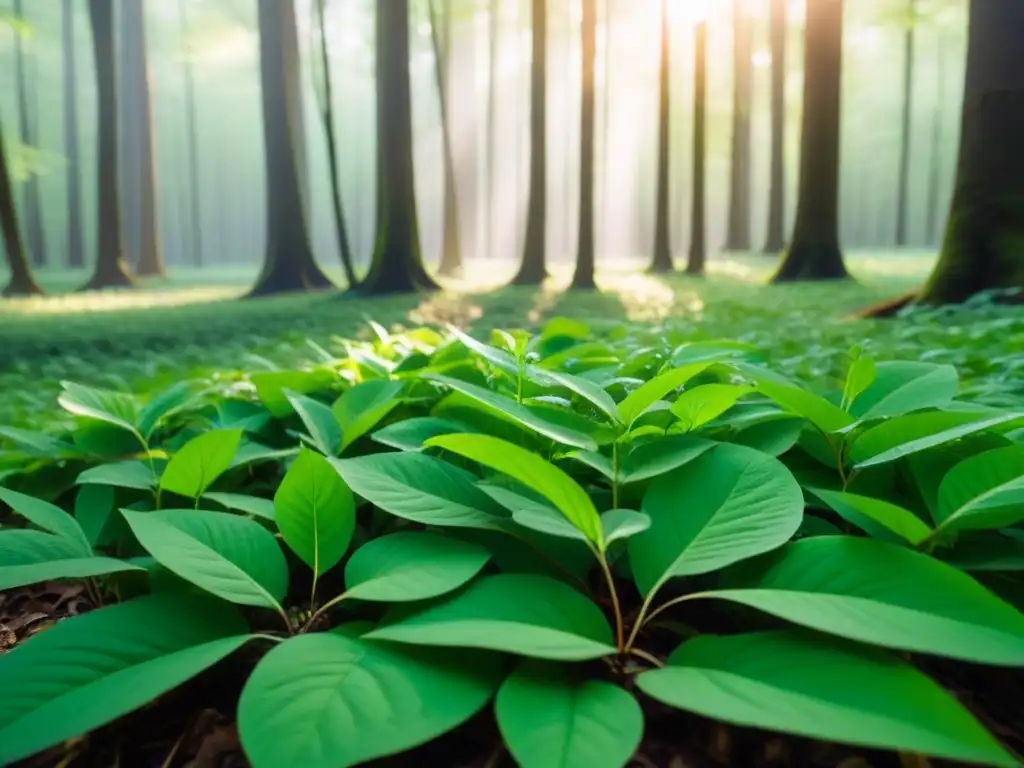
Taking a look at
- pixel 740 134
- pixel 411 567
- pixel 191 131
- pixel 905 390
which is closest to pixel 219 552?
pixel 411 567

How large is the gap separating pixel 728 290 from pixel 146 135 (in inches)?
467

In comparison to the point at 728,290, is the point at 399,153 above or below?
above

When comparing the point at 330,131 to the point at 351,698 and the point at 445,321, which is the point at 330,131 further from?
the point at 351,698

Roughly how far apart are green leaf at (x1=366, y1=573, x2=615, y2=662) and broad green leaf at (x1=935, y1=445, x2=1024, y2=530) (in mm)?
420

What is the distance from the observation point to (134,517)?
0.88 meters

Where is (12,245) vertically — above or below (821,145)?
below

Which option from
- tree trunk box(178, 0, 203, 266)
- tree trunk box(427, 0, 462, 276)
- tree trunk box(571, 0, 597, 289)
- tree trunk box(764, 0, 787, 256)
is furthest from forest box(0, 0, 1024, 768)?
tree trunk box(178, 0, 203, 266)

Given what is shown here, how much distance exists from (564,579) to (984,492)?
1.65 feet

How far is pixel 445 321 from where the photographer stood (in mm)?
6586

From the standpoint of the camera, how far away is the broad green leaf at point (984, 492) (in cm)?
79

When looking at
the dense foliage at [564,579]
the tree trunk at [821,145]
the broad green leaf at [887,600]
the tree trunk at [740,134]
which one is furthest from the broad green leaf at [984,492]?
the tree trunk at [740,134]

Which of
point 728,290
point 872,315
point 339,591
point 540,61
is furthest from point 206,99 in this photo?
point 339,591

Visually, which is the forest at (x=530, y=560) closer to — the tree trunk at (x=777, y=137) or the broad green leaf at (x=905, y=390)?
the broad green leaf at (x=905, y=390)

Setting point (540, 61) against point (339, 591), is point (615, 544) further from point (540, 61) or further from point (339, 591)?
point (540, 61)
